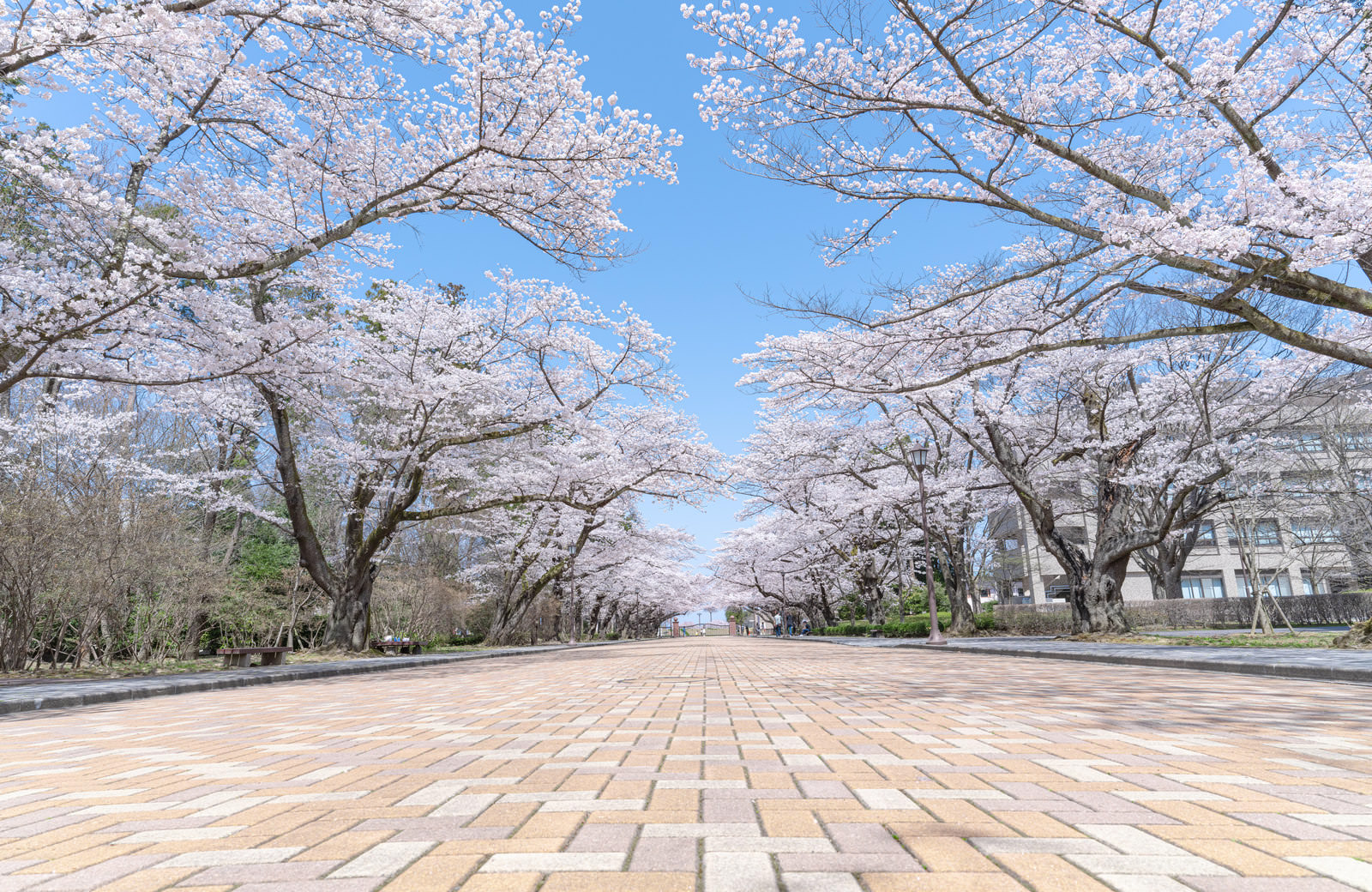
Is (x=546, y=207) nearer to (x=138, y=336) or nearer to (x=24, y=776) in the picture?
(x=138, y=336)

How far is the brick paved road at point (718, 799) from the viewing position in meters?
2.07

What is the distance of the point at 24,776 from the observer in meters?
4.02

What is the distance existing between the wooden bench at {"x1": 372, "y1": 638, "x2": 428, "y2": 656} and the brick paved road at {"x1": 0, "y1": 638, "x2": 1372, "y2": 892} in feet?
57.5

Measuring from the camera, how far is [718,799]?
9.52 ft

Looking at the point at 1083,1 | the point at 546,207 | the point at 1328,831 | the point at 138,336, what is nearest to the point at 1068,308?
the point at 1083,1

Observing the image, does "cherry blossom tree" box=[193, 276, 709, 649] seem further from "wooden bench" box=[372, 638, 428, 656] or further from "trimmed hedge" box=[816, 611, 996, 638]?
"trimmed hedge" box=[816, 611, 996, 638]

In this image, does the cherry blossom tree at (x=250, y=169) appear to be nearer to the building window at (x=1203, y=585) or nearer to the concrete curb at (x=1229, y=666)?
the concrete curb at (x=1229, y=666)

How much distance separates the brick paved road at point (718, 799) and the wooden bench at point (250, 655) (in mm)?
8314

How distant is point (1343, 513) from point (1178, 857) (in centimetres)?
3056

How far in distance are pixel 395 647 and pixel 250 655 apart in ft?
31.5

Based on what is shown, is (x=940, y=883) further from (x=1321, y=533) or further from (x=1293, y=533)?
(x=1321, y=533)

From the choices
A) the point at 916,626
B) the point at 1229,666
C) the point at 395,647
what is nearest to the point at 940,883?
the point at 1229,666

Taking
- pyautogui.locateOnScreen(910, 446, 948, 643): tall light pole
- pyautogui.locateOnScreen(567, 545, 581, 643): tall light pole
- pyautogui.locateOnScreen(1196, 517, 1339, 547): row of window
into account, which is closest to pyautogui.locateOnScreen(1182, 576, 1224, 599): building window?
pyautogui.locateOnScreen(1196, 517, 1339, 547): row of window

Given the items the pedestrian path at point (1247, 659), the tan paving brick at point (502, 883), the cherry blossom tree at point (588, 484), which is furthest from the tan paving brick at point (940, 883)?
the cherry blossom tree at point (588, 484)
